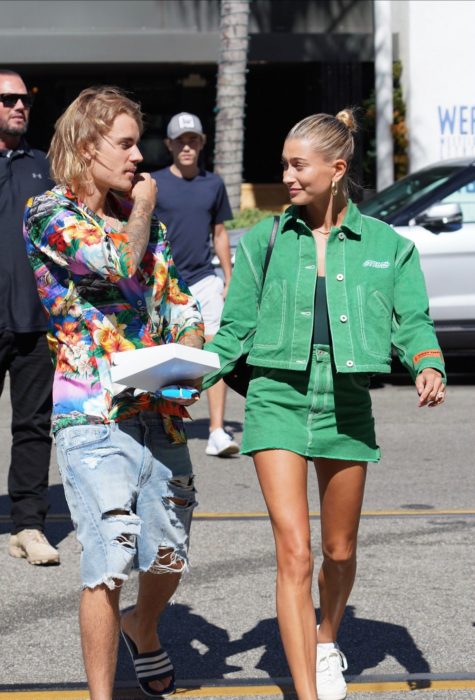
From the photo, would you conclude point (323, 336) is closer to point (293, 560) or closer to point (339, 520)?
point (339, 520)

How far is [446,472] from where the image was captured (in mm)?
8289

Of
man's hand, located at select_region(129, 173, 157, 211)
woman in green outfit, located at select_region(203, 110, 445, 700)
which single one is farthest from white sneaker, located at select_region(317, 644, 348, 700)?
man's hand, located at select_region(129, 173, 157, 211)

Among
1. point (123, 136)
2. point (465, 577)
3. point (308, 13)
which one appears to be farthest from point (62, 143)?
point (308, 13)

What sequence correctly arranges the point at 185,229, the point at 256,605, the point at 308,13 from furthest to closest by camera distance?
the point at 308,13
the point at 185,229
the point at 256,605

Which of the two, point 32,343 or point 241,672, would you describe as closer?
point 241,672

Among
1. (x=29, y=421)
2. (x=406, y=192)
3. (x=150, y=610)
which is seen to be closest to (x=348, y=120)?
(x=150, y=610)

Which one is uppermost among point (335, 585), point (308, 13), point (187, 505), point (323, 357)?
point (308, 13)

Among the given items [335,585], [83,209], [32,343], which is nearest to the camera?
[83,209]

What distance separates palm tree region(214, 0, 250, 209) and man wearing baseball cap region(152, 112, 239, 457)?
940cm

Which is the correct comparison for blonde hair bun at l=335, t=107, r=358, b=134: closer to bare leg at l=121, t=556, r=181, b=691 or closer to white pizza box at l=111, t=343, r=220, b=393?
white pizza box at l=111, t=343, r=220, b=393

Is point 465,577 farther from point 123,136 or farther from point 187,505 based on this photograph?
point 123,136

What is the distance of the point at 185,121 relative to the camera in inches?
351

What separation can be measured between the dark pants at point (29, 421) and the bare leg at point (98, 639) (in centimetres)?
242

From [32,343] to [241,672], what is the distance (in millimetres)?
2190
